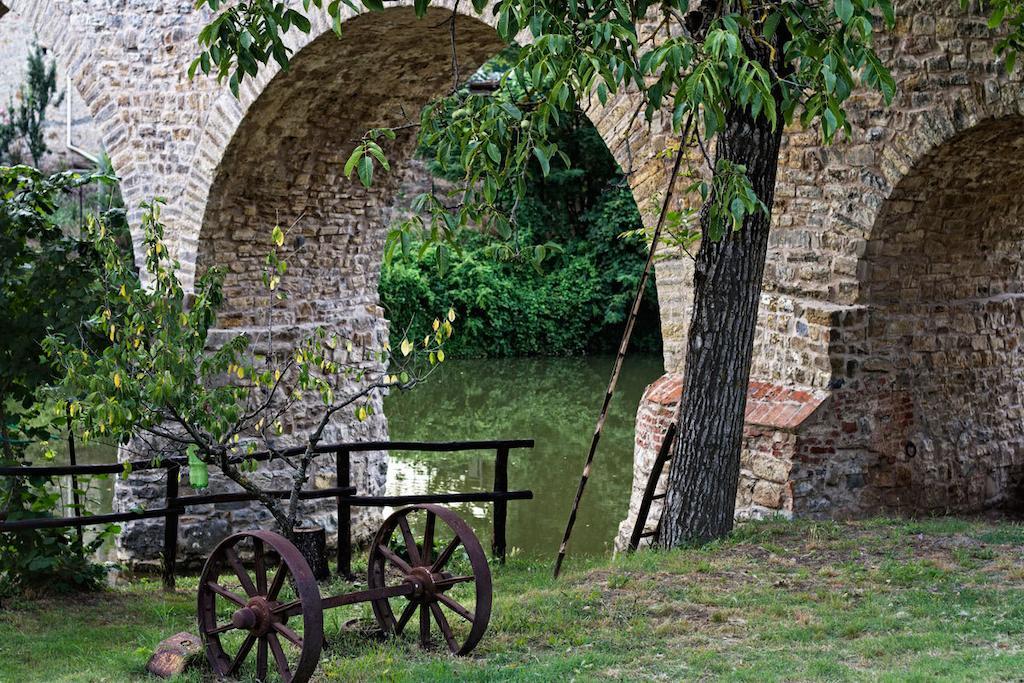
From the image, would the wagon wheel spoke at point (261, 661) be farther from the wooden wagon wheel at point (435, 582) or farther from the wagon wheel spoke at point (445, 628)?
the wagon wheel spoke at point (445, 628)

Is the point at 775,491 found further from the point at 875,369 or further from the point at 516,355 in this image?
the point at 516,355

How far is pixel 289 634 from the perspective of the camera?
13.7ft

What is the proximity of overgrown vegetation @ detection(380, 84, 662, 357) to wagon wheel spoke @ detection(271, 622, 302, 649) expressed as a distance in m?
16.3

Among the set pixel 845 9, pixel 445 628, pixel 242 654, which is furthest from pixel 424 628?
pixel 845 9

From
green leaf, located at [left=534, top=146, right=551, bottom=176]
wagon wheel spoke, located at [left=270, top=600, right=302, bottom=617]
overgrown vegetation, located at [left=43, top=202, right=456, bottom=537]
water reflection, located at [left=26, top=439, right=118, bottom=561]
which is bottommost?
water reflection, located at [left=26, top=439, right=118, bottom=561]

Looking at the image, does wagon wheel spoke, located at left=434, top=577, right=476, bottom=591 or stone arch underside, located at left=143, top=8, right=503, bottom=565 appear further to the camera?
stone arch underside, located at left=143, top=8, right=503, bottom=565

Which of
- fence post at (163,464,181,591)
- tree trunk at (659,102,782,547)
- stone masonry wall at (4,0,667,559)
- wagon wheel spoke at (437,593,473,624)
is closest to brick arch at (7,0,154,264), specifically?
stone masonry wall at (4,0,667,559)

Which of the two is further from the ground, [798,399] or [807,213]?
[807,213]

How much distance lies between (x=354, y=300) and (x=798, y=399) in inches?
195

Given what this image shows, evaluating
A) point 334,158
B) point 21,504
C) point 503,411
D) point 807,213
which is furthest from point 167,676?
point 503,411

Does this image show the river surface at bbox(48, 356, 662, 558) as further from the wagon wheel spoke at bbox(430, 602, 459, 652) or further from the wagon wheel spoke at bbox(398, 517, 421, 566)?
the wagon wheel spoke at bbox(430, 602, 459, 652)

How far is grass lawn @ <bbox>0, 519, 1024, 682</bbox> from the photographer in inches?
163

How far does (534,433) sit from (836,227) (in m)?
8.73

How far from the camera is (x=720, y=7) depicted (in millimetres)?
5254
